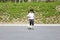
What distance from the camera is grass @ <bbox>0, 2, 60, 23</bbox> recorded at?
975 inches

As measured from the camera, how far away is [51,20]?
951 inches

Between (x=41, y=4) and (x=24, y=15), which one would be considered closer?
(x=24, y=15)

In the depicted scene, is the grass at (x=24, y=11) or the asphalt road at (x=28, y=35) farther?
the grass at (x=24, y=11)

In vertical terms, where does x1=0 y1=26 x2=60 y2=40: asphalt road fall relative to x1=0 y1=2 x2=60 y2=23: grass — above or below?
above

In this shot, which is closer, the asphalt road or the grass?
the asphalt road

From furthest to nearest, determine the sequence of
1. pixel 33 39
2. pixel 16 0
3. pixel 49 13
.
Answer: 1. pixel 16 0
2. pixel 49 13
3. pixel 33 39

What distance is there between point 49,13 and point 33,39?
13.7 metres

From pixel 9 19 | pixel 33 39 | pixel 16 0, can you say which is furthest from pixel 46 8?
pixel 33 39

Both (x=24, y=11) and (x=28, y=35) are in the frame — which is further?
(x=24, y=11)

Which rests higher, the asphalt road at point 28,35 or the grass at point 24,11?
the asphalt road at point 28,35

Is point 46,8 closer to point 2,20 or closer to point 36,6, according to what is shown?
point 36,6

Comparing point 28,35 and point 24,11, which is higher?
point 28,35

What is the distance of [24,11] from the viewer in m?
26.8

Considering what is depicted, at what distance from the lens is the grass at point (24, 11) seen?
2477cm
